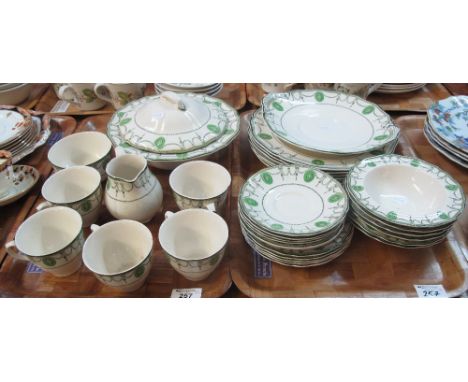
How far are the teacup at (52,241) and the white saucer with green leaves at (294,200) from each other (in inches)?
14.9

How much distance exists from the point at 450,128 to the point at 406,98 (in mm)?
298

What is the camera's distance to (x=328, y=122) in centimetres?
115

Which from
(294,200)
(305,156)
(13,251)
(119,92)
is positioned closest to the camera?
(13,251)

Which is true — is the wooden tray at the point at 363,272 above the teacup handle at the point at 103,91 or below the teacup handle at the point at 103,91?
below

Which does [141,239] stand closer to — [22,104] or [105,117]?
[105,117]

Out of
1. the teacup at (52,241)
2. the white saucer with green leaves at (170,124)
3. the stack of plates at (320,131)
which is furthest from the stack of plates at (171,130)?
the teacup at (52,241)

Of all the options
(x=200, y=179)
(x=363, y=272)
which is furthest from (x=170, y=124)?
(x=363, y=272)

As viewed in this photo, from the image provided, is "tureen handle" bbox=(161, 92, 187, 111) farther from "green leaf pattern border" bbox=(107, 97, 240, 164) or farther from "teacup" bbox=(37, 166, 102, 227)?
"teacup" bbox=(37, 166, 102, 227)

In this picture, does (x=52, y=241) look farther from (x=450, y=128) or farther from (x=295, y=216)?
(x=450, y=128)

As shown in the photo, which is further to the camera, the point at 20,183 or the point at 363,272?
the point at 20,183

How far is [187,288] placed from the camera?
833mm

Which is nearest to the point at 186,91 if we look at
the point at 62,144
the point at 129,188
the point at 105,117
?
the point at 105,117

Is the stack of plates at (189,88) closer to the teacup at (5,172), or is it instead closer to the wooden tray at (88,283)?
the teacup at (5,172)

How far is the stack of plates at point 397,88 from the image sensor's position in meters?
1.38
